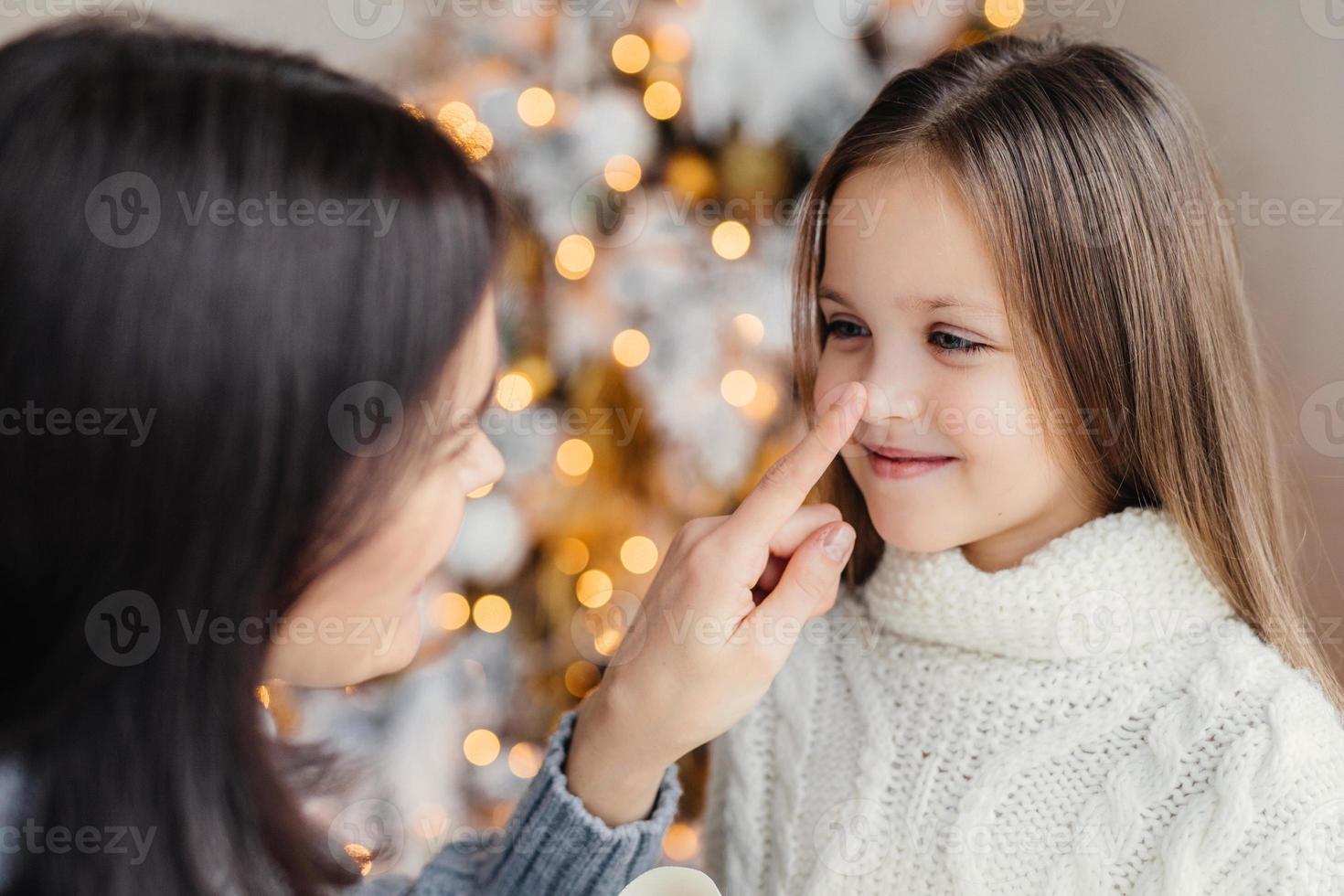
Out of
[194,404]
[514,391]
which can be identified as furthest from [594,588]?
[194,404]

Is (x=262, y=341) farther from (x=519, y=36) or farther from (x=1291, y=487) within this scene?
(x=1291, y=487)

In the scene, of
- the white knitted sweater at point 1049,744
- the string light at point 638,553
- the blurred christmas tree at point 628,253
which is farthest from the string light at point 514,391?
the white knitted sweater at point 1049,744

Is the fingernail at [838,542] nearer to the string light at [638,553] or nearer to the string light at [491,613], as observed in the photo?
the string light at [638,553]

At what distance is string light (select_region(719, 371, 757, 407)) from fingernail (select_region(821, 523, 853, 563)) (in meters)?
0.52

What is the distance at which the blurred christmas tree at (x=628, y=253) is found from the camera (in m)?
1.38

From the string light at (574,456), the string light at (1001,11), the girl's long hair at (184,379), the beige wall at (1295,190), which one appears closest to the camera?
the girl's long hair at (184,379)

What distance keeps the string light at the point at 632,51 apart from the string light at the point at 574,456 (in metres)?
0.54

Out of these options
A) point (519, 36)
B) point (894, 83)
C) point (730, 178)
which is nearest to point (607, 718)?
point (894, 83)

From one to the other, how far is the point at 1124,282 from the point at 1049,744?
0.43 meters

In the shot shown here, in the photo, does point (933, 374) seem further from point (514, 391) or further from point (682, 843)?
point (682, 843)

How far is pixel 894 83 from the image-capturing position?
104 cm

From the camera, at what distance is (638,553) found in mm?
1485

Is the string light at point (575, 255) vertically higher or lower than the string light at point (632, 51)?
lower

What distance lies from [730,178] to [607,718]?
→ 82cm
